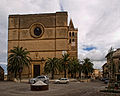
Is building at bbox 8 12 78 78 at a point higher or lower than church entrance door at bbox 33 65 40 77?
higher

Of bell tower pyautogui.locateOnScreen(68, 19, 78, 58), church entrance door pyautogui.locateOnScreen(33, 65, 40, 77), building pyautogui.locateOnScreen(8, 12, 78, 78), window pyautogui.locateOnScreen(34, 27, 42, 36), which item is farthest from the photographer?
bell tower pyautogui.locateOnScreen(68, 19, 78, 58)

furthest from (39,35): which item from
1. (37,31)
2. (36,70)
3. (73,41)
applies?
(73,41)

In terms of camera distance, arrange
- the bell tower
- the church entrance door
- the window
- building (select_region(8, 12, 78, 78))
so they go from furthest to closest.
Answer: the bell tower → the window → the church entrance door → building (select_region(8, 12, 78, 78))

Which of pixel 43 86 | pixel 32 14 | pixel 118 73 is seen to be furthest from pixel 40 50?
pixel 43 86

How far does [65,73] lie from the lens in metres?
49.4

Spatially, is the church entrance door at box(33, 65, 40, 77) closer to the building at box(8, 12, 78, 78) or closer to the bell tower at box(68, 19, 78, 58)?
the building at box(8, 12, 78, 78)

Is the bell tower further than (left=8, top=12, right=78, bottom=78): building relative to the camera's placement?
Yes

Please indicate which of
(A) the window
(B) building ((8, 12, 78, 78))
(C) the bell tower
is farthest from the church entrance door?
(C) the bell tower

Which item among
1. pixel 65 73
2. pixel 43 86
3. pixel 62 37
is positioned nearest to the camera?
pixel 43 86

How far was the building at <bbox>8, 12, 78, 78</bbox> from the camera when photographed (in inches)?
2116

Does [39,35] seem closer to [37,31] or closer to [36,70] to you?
[37,31]

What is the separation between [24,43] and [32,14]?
865 cm

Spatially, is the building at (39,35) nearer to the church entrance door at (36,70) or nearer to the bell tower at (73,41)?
the church entrance door at (36,70)

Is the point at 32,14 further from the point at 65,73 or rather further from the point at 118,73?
the point at 118,73
